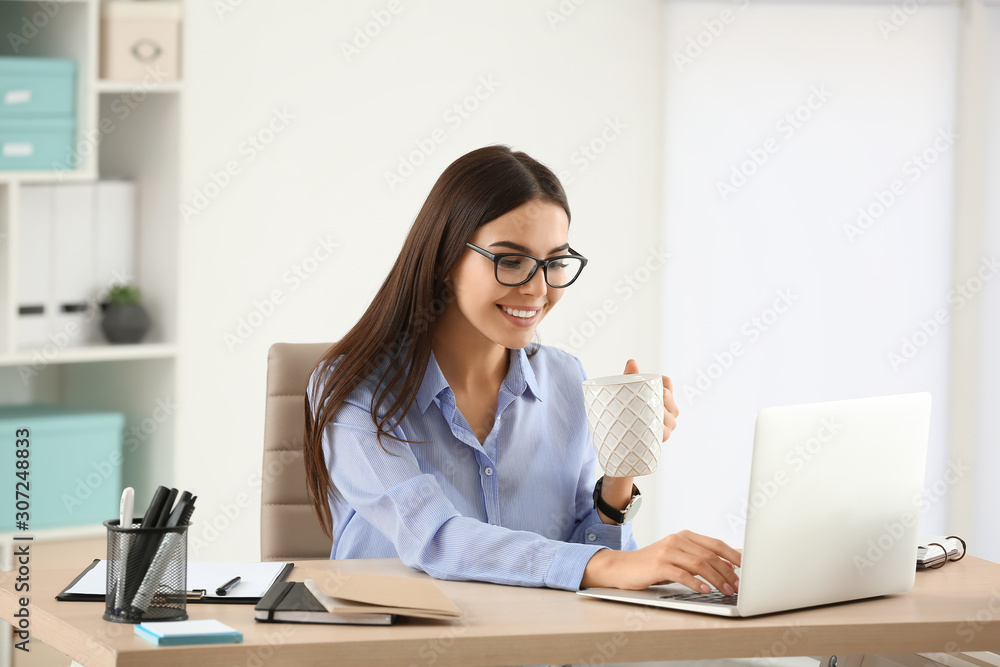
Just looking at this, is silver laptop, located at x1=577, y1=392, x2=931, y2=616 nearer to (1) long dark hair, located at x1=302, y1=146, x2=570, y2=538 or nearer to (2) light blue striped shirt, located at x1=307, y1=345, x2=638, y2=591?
(2) light blue striped shirt, located at x1=307, y1=345, x2=638, y2=591

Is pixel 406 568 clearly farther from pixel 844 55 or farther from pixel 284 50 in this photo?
pixel 844 55

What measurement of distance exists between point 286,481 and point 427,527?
65 centimetres

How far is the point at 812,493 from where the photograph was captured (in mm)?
1340

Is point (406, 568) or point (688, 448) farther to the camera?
point (688, 448)

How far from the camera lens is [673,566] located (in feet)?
4.61

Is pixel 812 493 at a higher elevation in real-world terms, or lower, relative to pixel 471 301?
lower

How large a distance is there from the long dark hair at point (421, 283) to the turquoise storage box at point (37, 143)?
1.53m

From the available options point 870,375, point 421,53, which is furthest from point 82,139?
point 870,375

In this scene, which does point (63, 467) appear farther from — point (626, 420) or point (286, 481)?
point (626, 420)

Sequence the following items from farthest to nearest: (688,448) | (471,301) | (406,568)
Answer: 1. (688,448)
2. (471,301)
3. (406,568)

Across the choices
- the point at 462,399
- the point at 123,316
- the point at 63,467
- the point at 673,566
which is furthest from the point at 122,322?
the point at 673,566

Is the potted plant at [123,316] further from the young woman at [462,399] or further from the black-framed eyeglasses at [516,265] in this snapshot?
the black-framed eyeglasses at [516,265]

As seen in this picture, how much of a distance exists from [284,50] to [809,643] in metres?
2.67

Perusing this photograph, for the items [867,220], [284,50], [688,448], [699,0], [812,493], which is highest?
[699,0]
